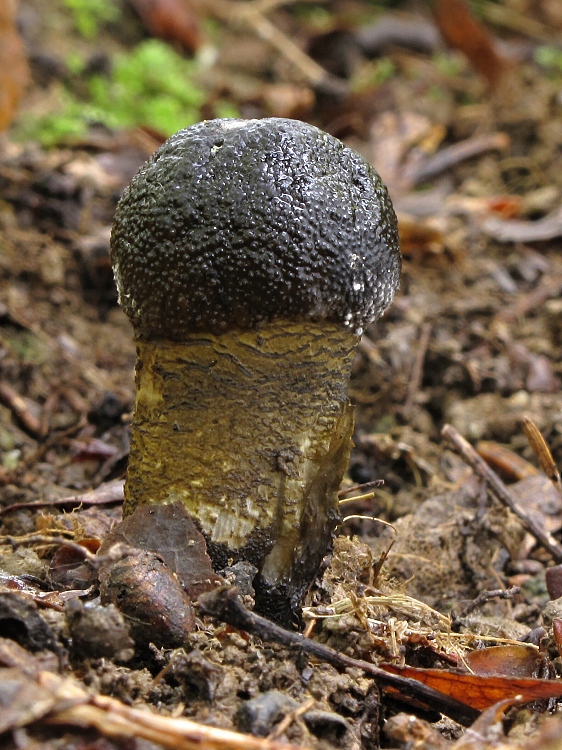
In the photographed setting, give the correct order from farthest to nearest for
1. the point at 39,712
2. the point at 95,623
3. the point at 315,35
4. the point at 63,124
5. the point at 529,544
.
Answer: the point at 315,35
the point at 63,124
the point at 529,544
the point at 95,623
the point at 39,712

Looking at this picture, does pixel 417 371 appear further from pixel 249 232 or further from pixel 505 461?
pixel 249 232

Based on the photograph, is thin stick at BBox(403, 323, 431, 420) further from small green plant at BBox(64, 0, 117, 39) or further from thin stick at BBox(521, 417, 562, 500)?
small green plant at BBox(64, 0, 117, 39)

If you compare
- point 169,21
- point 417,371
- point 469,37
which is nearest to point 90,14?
point 169,21

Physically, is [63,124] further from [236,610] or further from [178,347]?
[236,610]

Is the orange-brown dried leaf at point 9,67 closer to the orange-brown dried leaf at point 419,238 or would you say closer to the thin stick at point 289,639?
the orange-brown dried leaf at point 419,238

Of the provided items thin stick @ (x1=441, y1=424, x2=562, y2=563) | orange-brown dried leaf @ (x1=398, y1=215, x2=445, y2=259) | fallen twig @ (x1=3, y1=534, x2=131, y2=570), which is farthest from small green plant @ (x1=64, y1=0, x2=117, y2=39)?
fallen twig @ (x1=3, y1=534, x2=131, y2=570)

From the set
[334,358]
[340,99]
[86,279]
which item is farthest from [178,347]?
[340,99]

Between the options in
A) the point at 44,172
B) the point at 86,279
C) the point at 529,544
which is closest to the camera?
the point at 529,544
